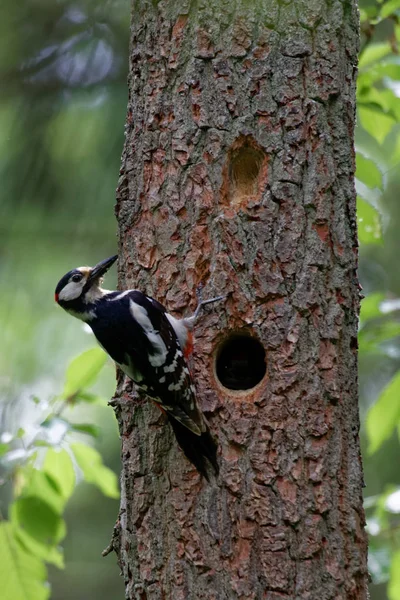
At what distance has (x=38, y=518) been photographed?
10.6 ft

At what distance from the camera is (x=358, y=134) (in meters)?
5.27

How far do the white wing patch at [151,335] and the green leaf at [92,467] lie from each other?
74cm

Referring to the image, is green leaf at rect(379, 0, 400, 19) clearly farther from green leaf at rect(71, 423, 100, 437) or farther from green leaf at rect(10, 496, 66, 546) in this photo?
green leaf at rect(10, 496, 66, 546)

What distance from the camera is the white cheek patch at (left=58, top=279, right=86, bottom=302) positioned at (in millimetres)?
3555

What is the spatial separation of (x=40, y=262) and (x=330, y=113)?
7.26 ft

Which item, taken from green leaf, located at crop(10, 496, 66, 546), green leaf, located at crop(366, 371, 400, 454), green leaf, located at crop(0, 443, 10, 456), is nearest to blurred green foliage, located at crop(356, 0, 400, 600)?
green leaf, located at crop(366, 371, 400, 454)

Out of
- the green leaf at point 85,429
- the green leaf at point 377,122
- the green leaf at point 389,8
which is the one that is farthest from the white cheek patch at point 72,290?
the green leaf at point 389,8

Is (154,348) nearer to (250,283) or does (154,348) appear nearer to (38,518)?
(250,283)

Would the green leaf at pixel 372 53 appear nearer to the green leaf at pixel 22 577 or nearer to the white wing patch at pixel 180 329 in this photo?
the white wing patch at pixel 180 329

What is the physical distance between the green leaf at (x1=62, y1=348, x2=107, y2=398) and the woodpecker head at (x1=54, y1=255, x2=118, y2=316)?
310 mm

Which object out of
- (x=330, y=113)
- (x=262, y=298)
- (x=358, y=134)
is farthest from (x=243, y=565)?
(x=358, y=134)

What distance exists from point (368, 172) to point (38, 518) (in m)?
1.99

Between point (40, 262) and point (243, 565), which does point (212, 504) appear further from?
point (40, 262)

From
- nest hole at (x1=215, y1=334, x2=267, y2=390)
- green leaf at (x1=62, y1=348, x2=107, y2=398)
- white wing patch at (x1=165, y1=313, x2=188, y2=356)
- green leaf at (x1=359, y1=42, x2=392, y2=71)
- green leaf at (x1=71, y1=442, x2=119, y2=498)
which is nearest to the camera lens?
white wing patch at (x1=165, y1=313, x2=188, y2=356)
